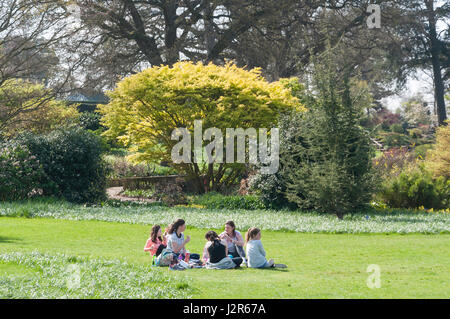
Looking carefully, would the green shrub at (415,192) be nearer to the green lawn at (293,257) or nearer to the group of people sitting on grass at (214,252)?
the green lawn at (293,257)

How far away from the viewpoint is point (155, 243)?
938 cm

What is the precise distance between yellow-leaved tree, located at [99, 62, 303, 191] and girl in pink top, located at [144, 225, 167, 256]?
10.1 m

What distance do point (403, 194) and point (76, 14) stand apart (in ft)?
54.7

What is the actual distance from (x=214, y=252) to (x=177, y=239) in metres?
0.68

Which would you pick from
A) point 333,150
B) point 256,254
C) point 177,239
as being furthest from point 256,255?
point 333,150

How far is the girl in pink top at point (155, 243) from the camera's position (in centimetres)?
920

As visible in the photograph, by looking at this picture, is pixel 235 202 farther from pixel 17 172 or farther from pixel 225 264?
pixel 225 264

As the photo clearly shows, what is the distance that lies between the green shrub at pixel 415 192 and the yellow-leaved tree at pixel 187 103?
14.3 feet

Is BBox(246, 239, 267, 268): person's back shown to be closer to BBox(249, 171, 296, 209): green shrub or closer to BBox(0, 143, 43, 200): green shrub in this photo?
BBox(249, 171, 296, 209): green shrub

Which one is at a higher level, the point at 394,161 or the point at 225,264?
the point at 394,161

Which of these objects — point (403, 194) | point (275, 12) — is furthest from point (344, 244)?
point (275, 12)

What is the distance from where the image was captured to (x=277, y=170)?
682 inches

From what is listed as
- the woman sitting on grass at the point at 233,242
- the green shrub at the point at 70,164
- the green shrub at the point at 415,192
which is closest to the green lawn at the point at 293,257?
the woman sitting on grass at the point at 233,242

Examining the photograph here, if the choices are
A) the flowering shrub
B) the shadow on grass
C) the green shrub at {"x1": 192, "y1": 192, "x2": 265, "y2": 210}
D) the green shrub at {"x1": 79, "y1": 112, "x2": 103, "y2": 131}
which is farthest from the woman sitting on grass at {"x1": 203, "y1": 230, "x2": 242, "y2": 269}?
the green shrub at {"x1": 79, "y1": 112, "x2": 103, "y2": 131}
